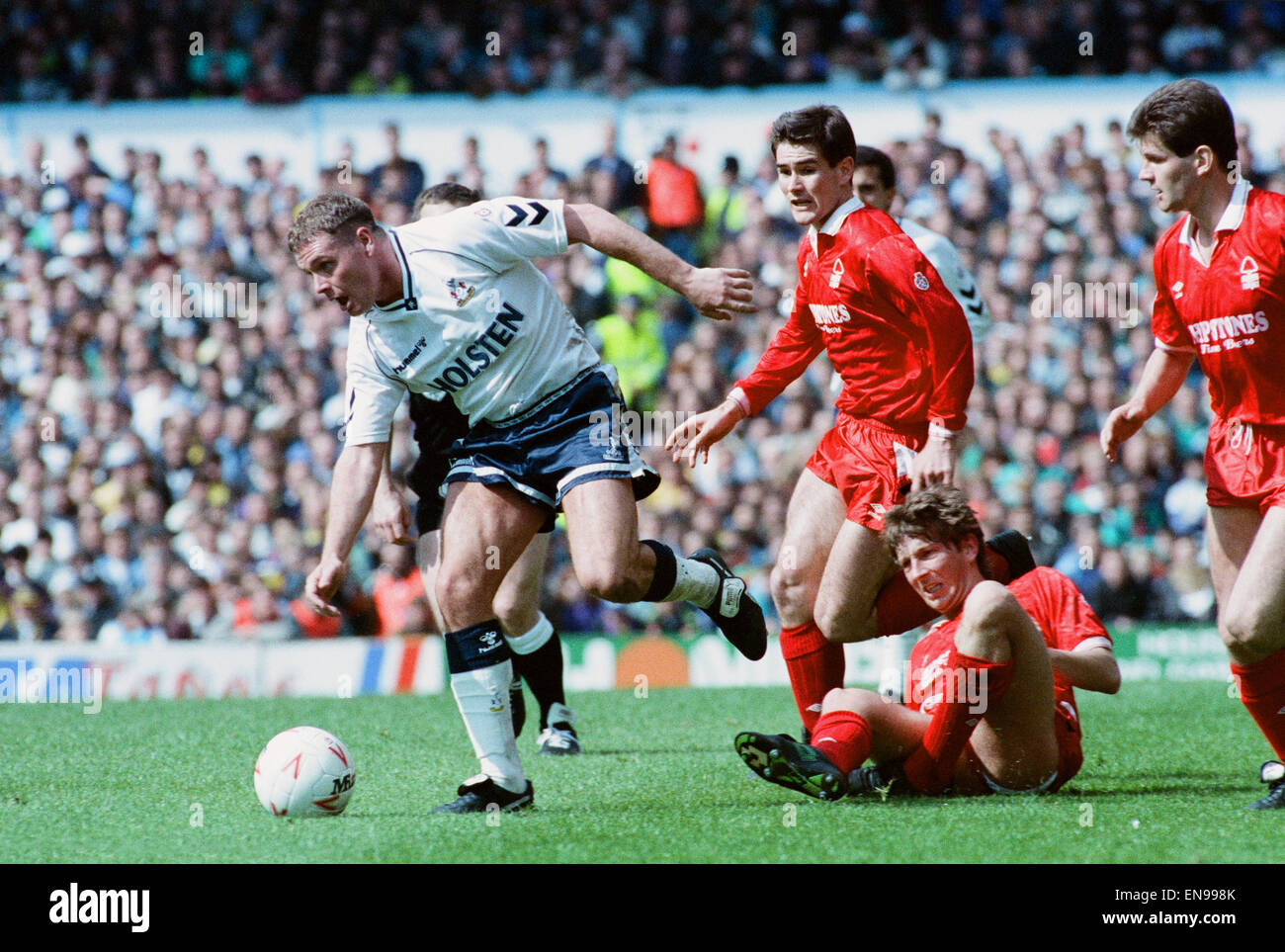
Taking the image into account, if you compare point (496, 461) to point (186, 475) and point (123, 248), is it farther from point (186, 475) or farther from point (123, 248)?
point (123, 248)

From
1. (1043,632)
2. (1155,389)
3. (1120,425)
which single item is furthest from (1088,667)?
(1155,389)

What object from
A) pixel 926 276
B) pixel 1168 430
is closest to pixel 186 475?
pixel 1168 430

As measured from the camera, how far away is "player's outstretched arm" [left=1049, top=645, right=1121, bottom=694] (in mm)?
5156

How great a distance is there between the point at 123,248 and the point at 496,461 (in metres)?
11.3

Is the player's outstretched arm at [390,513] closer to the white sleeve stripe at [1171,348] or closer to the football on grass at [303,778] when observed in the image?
the football on grass at [303,778]

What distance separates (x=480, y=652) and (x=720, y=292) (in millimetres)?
1452

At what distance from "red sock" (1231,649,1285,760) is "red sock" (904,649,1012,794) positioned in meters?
0.97

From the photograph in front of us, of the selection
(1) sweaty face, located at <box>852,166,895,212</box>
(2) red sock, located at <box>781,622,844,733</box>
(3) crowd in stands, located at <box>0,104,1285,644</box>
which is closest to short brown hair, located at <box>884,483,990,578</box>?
(2) red sock, located at <box>781,622,844,733</box>

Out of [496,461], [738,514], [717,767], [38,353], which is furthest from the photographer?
[38,353]

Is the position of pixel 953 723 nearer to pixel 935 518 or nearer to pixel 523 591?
pixel 935 518

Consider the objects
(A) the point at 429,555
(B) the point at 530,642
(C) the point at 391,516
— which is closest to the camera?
(C) the point at 391,516

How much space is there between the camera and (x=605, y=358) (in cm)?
1377

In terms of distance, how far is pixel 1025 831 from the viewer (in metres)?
4.43

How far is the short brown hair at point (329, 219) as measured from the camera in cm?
A: 491
